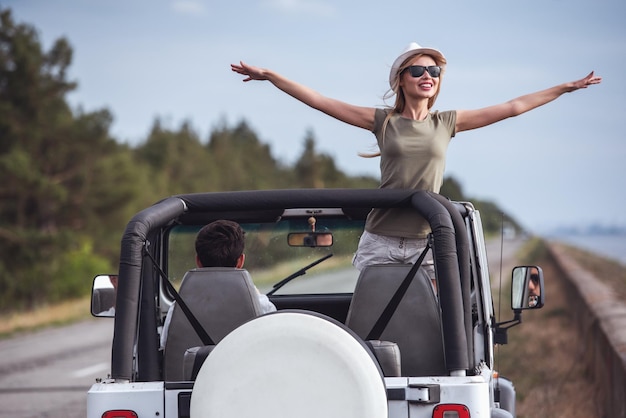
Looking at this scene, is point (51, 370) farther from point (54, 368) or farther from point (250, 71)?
point (250, 71)

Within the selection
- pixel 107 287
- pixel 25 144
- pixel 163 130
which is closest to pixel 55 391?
pixel 107 287

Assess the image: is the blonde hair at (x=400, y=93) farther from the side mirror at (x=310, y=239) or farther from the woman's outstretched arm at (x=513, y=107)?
the side mirror at (x=310, y=239)

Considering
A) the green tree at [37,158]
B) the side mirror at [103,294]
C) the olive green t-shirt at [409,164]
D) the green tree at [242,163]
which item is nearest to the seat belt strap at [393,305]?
the olive green t-shirt at [409,164]

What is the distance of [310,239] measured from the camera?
6434mm

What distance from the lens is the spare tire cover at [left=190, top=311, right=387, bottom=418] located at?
3.71 m

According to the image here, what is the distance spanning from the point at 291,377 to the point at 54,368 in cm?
1209

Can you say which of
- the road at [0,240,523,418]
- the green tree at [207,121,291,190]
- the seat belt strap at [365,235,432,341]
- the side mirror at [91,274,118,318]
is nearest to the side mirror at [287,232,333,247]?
the road at [0,240,523,418]

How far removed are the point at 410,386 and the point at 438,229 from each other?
0.72 meters

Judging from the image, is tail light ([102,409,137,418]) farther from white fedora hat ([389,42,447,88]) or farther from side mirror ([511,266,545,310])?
side mirror ([511,266,545,310])

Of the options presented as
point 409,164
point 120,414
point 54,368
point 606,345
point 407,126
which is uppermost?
point 407,126

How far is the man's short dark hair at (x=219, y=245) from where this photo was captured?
480 cm

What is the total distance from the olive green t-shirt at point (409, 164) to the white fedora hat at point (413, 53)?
0.30 meters

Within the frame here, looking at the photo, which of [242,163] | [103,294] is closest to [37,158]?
[103,294]

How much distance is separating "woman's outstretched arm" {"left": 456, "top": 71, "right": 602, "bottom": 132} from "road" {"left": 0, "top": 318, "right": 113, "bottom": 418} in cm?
642
